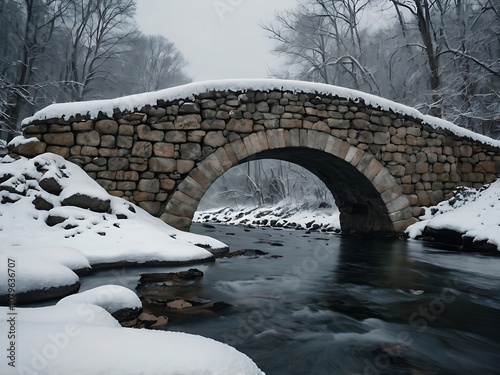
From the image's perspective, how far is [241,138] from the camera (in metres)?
6.43

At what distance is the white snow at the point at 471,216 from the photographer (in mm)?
6504

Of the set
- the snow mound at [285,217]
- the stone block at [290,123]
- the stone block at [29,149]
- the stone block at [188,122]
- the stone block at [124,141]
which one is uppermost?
the stone block at [290,123]

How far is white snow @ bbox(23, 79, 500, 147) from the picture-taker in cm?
554

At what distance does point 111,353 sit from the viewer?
1.24 m

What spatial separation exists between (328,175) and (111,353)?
8491 mm

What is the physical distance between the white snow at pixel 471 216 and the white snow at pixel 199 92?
1.89 metres

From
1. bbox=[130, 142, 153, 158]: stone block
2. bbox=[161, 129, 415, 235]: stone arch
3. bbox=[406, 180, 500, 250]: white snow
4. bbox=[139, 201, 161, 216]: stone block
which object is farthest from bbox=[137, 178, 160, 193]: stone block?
bbox=[406, 180, 500, 250]: white snow

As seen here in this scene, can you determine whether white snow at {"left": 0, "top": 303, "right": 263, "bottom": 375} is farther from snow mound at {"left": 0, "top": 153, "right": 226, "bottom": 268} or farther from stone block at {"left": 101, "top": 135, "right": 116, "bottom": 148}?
stone block at {"left": 101, "top": 135, "right": 116, "bottom": 148}

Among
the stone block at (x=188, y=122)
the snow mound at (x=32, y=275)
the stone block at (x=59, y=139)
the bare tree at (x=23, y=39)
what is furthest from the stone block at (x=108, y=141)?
the bare tree at (x=23, y=39)

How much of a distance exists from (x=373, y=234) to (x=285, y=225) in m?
6.91

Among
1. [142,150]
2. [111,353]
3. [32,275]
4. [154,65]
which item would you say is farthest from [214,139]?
[154,65]

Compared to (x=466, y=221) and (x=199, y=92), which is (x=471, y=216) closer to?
(x=466, y=221)

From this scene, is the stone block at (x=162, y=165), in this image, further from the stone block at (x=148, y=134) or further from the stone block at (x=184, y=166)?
the stone block at (x=148, y=134)

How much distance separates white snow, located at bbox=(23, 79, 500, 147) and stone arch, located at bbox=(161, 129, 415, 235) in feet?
2.98
